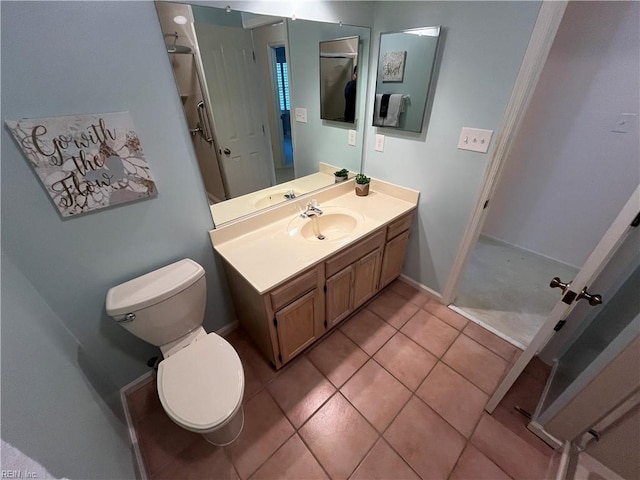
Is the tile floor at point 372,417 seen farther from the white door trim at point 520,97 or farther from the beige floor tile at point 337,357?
the white door trim at point 520,97

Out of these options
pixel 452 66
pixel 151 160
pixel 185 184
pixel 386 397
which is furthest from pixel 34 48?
pixel 386 397

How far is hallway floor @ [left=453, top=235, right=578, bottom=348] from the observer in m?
1.88

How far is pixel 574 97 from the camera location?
196 cm

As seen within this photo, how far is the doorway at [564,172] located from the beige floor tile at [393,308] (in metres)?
0.37

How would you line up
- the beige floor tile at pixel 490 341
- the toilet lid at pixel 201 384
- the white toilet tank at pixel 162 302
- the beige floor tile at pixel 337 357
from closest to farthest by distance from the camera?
the toilet lid at pixel 201 384 < the white toilet tank at pixel 162 302 < the beige floor tile at pixel 337 357 < the beige floor tile at pixel 490 341

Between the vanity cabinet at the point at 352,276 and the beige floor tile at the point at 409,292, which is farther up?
the vanity cabinet at the point at 352,276

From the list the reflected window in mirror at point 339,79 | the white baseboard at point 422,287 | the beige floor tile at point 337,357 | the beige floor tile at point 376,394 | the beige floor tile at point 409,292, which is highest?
the reflected window in mirror at point 339,79

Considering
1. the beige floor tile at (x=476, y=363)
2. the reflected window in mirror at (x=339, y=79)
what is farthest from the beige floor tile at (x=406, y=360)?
the reflected window in mirror at (x=339, y=79)

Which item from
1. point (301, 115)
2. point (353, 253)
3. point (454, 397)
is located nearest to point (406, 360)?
point (454, 397)

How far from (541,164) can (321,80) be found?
2071 millimetres

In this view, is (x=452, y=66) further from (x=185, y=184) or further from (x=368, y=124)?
(x=185, y=184)

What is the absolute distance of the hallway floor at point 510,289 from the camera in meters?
1.88

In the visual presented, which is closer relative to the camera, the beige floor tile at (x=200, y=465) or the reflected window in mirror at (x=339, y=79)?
the beige floor tile at (x=200, y=465)

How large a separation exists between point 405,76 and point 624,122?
5.47 ft
